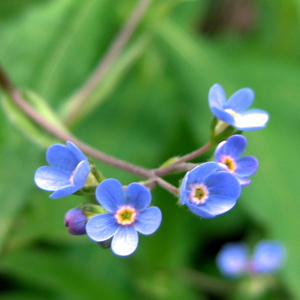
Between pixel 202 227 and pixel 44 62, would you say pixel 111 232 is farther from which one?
pixel 202 227

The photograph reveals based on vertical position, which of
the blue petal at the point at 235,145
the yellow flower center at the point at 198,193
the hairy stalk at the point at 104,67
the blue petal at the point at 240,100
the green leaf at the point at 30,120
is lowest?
the green leaf at the point at 30,120

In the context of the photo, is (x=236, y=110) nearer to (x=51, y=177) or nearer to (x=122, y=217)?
(x=122, y=217)

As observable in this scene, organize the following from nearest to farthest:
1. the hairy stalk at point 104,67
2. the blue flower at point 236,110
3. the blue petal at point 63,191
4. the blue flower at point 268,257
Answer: the blue petal at point 63,191
the blue flower at point 236,110
the hairy stalk at point 104,67
the blue flower at point 268,257

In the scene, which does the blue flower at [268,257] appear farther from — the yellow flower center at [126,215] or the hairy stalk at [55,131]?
the yellow flower center at [126,215]

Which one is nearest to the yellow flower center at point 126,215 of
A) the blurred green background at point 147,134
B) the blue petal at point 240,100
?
the blue petal at point 240,100

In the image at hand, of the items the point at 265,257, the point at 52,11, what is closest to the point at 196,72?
the point at 52,11

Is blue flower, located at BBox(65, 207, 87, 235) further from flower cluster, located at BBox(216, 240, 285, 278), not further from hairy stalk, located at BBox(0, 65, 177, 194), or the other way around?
flower cluster, located at BBox(216, 240, 285, 278)

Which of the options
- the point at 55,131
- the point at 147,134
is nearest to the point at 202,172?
the point at 55,131
